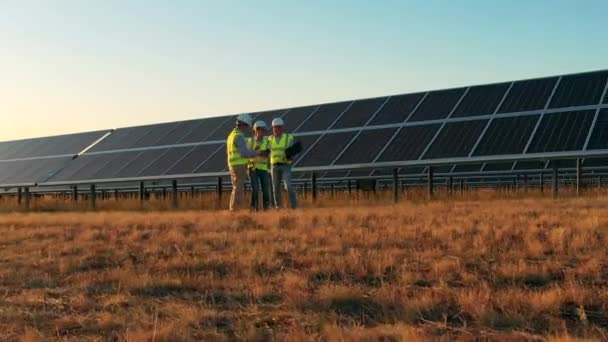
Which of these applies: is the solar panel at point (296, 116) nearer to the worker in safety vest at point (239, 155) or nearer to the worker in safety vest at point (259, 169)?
the worker in safety vest at point (259, 169)

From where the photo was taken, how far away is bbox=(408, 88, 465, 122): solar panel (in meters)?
20.2

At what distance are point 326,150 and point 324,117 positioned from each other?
3710 millimetres

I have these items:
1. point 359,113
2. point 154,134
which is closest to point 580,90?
point 359,113

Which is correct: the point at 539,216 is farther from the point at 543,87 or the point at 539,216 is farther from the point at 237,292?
the point at 543,87

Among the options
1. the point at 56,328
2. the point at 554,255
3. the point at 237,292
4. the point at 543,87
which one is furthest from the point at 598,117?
the point at 56,328

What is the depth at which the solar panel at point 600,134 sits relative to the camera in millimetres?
14812

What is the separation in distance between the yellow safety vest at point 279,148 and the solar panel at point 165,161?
9067 millimetres

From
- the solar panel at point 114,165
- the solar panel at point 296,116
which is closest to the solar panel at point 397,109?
the solar panel at point 296,116

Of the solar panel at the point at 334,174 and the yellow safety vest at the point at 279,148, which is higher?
the yellow safety vest at the point at 279,148

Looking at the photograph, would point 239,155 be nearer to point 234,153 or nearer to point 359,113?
point 234,153

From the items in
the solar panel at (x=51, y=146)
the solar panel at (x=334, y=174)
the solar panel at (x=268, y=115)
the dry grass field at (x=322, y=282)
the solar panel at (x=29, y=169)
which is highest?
the solar panel at (x=268, y=115)

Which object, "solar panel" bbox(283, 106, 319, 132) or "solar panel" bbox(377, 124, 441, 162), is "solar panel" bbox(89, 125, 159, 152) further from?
"solar panel" bbox(377, 124, 441, 162)

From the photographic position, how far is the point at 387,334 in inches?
146

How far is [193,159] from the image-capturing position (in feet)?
74.6
